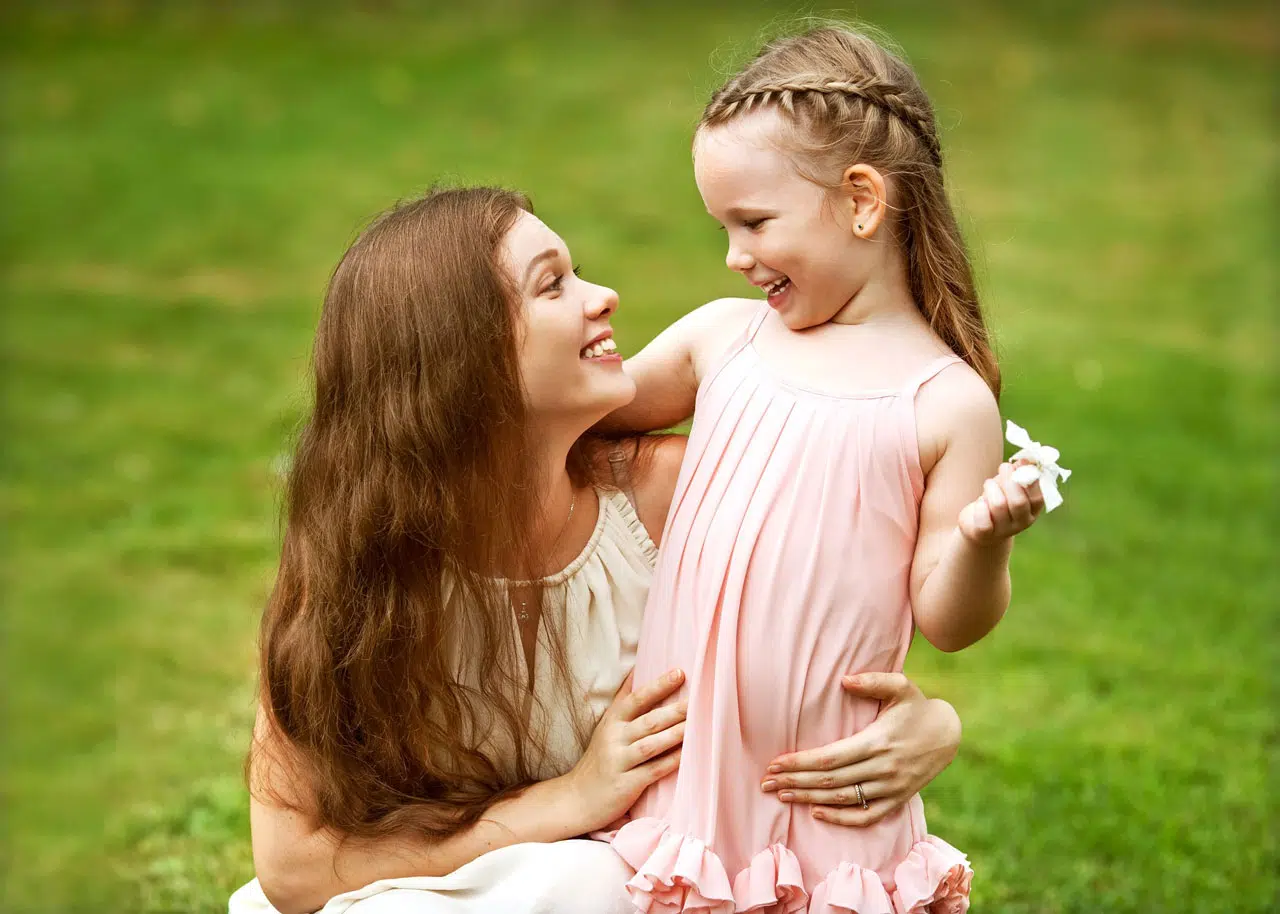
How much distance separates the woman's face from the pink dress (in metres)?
0.21

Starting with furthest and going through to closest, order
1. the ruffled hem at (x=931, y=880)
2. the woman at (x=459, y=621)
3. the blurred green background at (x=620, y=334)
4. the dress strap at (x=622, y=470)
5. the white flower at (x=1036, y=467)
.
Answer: the blurred green background at (x=620, y=334) < the dress strap at (x=622, y=470) < the woman at (x=459, y=621) < the ruffled hem at (x=931, y=880) < the white flower at (x=1036, y=467)

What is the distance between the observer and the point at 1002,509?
2.33 m

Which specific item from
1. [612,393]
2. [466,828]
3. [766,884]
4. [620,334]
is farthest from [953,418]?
[620,334]

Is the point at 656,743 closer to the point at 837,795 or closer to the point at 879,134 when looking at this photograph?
the point at 837,795

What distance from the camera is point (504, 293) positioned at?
9.24 ft

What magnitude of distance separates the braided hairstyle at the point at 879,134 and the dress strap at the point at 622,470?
2.22 ft

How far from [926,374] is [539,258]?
0.71 metres

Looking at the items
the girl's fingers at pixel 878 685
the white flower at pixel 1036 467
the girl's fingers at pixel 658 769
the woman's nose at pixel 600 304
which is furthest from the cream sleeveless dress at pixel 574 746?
the white flower at pixel 1036 467

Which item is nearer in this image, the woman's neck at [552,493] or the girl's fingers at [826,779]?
the girl's fingers at [826,779]

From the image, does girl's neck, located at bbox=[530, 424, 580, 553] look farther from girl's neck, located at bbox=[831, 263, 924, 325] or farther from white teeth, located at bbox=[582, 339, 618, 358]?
girl's neck, located at bbox=[831, 263, 924, 325]

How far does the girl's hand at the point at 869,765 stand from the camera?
2689 millimetres

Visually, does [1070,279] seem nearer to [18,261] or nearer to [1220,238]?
[1220,238]

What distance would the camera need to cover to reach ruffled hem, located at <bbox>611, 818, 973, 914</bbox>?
265cm

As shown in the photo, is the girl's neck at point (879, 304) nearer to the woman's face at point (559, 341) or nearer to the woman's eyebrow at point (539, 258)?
the woman's face at point (559, 341)
